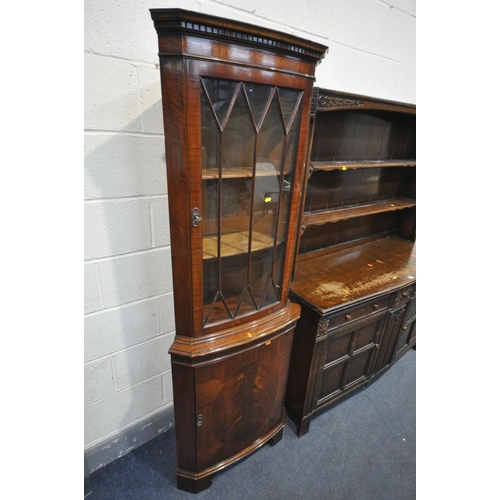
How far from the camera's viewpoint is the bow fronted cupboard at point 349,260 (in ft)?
4.50

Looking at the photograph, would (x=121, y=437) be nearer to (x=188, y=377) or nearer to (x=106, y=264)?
(x=188, y=377)

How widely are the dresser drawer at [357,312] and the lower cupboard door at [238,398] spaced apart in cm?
25

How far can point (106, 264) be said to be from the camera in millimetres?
1098

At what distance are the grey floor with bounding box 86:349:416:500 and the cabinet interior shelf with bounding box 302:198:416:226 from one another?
1.14 metres

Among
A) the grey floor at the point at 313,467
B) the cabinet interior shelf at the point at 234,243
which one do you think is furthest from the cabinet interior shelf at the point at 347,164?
the grey floor at the point at 313,467

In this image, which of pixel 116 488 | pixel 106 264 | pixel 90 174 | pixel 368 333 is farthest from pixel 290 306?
pixel 116 488

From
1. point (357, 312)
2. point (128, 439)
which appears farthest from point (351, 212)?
point (128, 439)

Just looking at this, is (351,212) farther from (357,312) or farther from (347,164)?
(357,312)

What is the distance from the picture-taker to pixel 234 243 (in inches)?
38.7

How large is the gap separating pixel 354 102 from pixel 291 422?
1.69m

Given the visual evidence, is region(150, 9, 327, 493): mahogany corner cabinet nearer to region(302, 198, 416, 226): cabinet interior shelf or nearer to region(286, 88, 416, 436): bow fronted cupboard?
region(286, 88, 416, 436): bow fronted cupboard

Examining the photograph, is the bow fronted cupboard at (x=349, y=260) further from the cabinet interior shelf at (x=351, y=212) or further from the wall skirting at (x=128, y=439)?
the wall skirting at (x=128, y=439)

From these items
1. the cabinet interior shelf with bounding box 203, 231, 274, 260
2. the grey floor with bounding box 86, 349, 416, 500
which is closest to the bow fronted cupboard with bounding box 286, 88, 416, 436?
the grey floor with bounding box 86, 349, 416, 500

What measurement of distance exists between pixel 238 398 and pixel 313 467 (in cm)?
63
